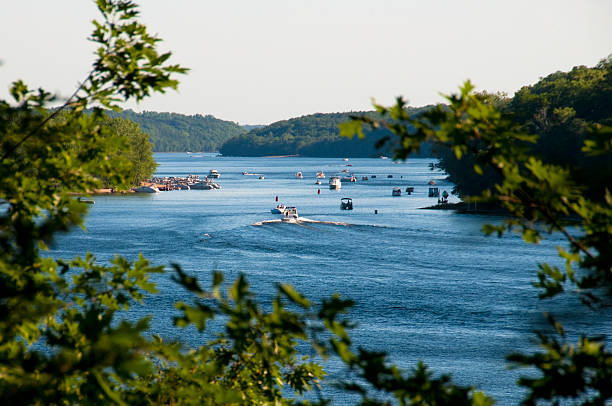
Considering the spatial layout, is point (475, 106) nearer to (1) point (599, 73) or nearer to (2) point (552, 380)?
(2) point (552, 380)

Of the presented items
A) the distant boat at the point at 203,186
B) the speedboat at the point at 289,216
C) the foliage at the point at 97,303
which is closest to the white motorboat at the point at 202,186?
the distant boat at the point at 203,186

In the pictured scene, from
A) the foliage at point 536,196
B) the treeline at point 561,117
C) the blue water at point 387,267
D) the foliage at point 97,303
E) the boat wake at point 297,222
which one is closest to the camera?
the foliage at point 97,303

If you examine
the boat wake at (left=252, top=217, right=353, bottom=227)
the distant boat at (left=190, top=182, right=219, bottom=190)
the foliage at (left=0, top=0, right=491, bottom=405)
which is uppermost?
the foliage at (left=0, top=0, right=491, bottom=405)

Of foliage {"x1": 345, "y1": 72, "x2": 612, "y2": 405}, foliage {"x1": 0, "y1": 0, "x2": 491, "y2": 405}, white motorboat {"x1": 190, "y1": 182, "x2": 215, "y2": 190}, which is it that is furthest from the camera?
white motorboat {"x1": 190, "y1": 182, "x2": 215, "y2": 190}

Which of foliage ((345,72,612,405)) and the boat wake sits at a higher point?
foliage ((345,72,612,405))

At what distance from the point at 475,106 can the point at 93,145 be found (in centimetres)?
444

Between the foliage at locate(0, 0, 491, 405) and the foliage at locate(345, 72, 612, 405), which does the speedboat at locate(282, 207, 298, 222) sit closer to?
the foliage at locate(0, 0, 491, 405)

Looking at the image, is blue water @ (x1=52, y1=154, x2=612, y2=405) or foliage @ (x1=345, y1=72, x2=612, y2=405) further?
blue water @ (x1=52, y1=154, x2=612, y2=405)

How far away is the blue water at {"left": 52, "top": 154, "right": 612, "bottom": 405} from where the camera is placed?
36.2 meters

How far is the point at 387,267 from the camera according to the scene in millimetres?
56594

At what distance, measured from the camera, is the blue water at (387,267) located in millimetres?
36219

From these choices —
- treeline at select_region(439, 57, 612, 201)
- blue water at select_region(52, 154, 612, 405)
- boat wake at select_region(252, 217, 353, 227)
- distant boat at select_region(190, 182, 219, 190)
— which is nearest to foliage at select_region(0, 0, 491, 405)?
blue water at select_region(52, 154, 612, 405)

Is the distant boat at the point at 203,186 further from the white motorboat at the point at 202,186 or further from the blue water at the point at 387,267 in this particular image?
the blue water at the point at 387,267

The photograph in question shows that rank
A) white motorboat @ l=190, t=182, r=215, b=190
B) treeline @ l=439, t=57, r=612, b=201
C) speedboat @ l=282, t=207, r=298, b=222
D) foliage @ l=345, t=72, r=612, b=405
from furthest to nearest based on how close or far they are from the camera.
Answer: white motorboat @ l=190, t=182, r=215, b=190 < speedboat @ l=282, t=207, r=298, b=222 < treeline @ l=439, t=57, r=612, b=201 < foliage @ l=345, t=72, r=612, b=405
